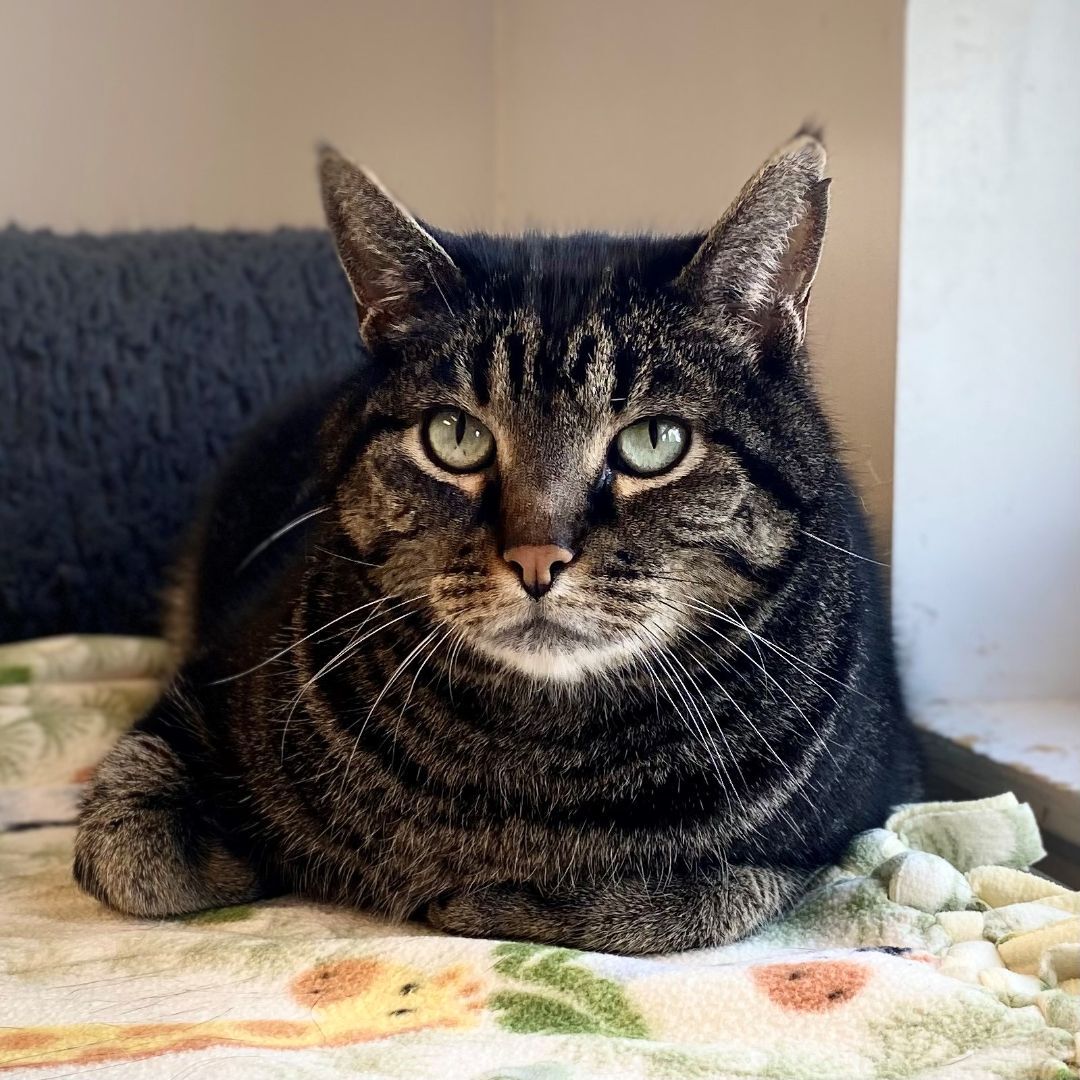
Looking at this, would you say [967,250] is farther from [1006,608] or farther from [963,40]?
[1006,608]

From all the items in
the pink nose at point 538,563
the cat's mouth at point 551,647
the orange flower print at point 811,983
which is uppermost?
the pink nose at point 538,563

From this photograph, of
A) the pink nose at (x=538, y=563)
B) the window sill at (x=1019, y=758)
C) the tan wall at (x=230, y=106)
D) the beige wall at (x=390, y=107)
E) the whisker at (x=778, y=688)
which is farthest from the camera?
the tan wall at (x=230, y=106)

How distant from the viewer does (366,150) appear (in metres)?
2.06

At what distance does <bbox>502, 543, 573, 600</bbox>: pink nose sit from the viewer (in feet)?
2.67

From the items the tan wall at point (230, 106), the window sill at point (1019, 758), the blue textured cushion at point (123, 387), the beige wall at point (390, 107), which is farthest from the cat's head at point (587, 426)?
the tan wall at point (230, 106)

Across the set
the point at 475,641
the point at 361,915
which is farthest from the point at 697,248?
the point at 361,915

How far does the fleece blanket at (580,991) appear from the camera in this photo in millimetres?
709

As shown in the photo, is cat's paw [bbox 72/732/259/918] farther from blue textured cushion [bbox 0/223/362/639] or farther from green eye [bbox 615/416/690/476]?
A: blue textured cushion [bbox 0/223/362/639]

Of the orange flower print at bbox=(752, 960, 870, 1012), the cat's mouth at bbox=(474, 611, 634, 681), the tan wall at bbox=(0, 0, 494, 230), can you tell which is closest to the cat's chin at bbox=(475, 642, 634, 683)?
the cat's mouth at bbox=(474, 611, 634, 681)

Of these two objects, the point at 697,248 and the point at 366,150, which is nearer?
the point at 697,248

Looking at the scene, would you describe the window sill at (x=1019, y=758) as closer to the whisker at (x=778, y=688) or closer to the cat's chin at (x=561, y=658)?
the whisker at (x=778, y=688)

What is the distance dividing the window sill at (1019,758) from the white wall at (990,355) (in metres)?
0.05

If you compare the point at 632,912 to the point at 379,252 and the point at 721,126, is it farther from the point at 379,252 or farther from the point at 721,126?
the point at 721,126

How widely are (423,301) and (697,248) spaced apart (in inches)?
8.8
